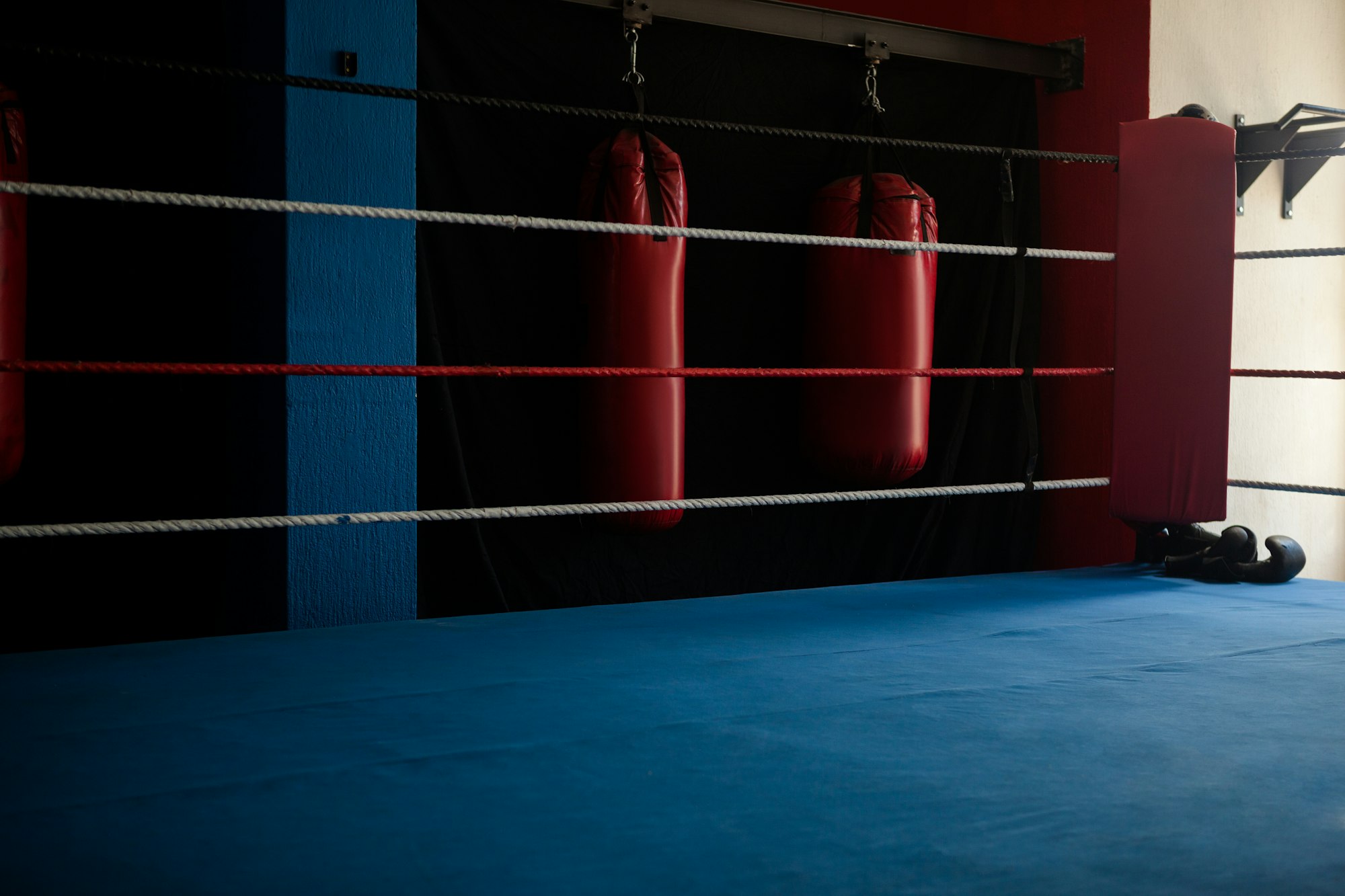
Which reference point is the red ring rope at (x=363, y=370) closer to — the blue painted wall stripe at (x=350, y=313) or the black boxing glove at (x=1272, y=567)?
the blue painted wall stripe at (x=350, y=313)

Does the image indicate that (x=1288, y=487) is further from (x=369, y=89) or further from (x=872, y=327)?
(x=369, y=89)

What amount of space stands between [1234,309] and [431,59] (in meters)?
2.22

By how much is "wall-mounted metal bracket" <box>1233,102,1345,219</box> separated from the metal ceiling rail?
1.68 feet

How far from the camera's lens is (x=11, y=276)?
2131mm

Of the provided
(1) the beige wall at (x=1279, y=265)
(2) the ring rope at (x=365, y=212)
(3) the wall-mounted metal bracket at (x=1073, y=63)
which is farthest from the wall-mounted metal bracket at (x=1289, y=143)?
(2) the ring rope at (x=365, y=212)

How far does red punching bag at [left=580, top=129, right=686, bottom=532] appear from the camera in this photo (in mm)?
2723

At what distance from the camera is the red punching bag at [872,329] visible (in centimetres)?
300

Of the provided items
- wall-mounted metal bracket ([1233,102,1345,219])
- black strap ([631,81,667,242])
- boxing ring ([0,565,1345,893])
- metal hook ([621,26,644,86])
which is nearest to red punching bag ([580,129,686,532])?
black strap ([631,81,667,242])

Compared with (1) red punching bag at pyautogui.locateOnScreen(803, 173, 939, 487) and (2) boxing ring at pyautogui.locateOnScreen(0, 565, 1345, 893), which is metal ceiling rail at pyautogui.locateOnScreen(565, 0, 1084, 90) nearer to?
(1) red punching bag at pyautogui.locateOnScreen(803, 173, 939, 487)

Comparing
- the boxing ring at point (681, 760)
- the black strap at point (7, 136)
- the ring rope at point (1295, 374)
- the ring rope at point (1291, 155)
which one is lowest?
the boxing ring at point (681, 760)

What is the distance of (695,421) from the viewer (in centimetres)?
316

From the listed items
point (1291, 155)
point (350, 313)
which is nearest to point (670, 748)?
point (350, 313)

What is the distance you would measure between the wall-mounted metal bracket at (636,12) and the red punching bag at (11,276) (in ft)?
4.06

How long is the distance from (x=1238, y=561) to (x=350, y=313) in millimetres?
2033
